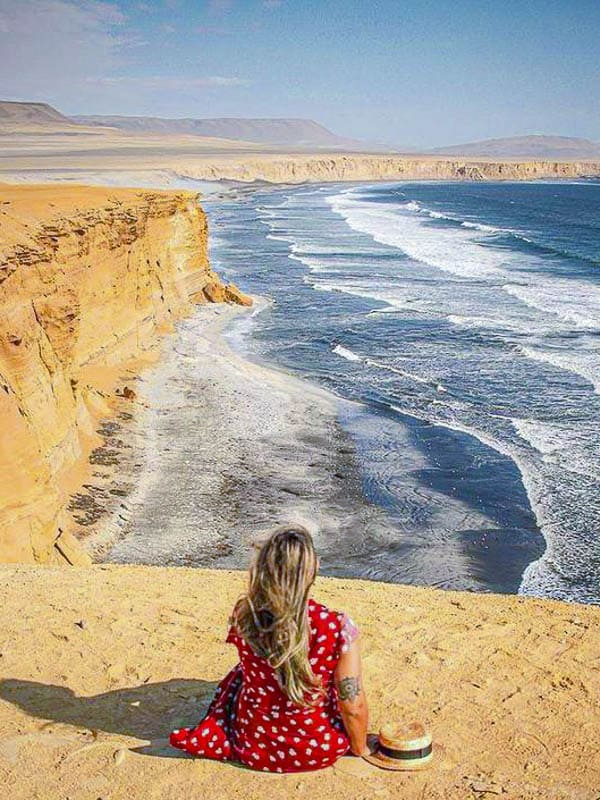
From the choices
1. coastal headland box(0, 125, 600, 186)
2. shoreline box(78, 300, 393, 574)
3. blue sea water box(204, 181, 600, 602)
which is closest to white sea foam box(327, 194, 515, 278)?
blue sea water box(204, 181, 600, 602)

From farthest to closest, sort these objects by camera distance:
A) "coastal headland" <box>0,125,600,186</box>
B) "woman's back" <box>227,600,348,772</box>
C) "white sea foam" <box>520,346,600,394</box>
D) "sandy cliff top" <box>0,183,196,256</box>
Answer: "coastal headland" <box>0,125,600,186</box>, "white sea foam" <box>520,346,600,394</box>, "sandy cliff top" <box>0,183,196,256</box>, "woman's back" <box>227,600,348,772</box>

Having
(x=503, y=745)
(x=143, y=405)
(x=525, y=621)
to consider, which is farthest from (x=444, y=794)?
→ (x=143, y=405)

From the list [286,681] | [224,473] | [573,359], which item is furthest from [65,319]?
[573,359]

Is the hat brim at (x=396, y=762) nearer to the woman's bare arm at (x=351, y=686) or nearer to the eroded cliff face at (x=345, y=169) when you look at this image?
the woman's bare arm at (x=351, y=686)

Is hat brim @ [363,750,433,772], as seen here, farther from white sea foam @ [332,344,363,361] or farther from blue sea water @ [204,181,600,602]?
white sea foam @ [332,344,363,361]

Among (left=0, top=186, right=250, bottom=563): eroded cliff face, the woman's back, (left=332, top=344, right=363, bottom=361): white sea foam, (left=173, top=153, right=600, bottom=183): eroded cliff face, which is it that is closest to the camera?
the woman's back

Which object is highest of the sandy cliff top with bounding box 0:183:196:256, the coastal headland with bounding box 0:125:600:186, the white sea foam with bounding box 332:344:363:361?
the coastal headland with bounding box 0:125:600:186

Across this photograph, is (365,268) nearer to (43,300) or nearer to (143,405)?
(143,405)
